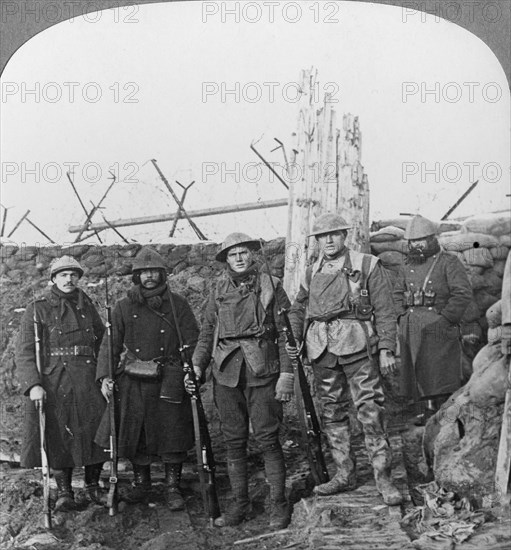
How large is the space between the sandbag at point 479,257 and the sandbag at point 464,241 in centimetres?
3

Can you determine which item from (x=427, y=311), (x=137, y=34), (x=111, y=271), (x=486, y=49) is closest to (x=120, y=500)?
(x=111, y=271)

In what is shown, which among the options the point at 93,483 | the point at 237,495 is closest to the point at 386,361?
the point at 237,495

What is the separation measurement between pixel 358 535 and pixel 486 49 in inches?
148

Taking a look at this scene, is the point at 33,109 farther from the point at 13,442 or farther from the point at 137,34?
the point at 13,442

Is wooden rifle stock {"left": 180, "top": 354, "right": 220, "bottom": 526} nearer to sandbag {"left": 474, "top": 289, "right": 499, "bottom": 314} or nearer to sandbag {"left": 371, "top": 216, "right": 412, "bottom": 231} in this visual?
sandbag {"left": 371, "top": 216, "right": 412, "bottom": 231}

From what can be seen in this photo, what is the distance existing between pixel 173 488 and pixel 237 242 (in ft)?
6.09

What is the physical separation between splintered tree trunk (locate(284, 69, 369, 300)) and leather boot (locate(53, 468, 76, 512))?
6.90ft

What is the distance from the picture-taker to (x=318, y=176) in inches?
283

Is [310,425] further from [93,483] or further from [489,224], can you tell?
[489,224]

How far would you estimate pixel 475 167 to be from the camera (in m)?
7.24

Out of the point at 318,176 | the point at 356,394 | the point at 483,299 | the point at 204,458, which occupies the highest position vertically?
the point at 318,176

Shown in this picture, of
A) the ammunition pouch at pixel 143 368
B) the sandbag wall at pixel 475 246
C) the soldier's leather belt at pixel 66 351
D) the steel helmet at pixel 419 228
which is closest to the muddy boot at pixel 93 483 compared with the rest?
the ammunition pouch at pixel 143 368

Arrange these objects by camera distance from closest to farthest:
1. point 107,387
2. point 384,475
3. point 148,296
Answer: point 384,475
point 107,387
point 148,296

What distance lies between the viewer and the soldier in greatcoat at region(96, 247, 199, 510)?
276 inches
